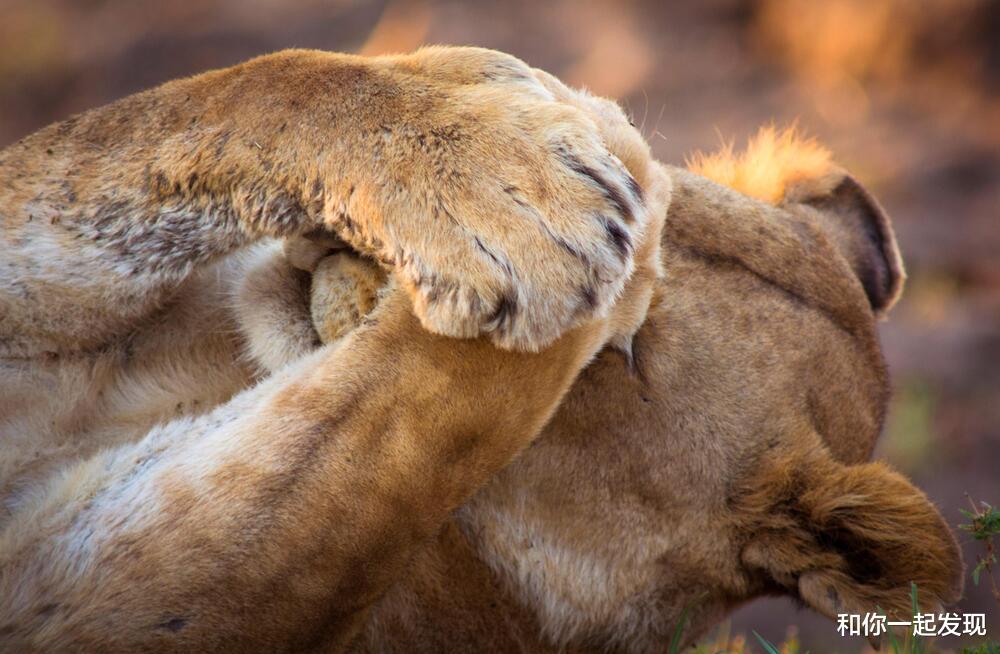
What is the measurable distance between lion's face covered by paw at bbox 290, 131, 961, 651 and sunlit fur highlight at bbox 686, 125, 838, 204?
387 millimetres

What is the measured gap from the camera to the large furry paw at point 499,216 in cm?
175

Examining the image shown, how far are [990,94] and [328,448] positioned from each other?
7.66 m

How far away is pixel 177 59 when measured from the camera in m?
9.84

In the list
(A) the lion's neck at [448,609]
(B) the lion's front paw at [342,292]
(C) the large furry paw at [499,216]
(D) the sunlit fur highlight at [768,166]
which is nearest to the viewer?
(C) the large furry paw at [499,216]

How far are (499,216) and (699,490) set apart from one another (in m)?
0.67

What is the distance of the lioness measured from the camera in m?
1.79

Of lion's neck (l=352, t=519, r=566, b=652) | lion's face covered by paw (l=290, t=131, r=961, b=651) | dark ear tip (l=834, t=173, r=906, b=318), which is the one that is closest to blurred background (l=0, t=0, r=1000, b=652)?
dark ear tip (l=834, t=173, r=906, b=318)

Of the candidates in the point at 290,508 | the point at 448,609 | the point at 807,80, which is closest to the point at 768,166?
the point at 448,609

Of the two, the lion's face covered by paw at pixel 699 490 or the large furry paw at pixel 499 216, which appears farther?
the lion's face covered by paw at pixel 699 490

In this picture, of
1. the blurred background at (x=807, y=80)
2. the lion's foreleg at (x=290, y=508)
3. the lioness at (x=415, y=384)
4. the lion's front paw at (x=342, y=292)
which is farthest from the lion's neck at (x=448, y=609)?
the blurred background at (x=807, y=80)

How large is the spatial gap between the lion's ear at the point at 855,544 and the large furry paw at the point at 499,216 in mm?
564

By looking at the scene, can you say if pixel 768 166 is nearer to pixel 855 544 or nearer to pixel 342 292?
pixel 855 544

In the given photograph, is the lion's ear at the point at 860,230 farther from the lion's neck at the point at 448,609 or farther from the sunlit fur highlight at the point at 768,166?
the lion's neck at the point at 448,609

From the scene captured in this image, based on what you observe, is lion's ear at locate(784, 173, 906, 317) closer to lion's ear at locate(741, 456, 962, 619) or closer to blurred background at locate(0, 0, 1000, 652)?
lion's ear at locate(741, 456, 962, 619)
